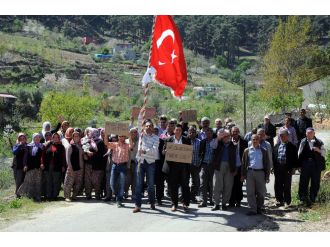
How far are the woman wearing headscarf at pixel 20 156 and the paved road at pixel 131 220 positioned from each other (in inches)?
65.7

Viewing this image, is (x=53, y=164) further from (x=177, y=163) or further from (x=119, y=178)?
(x=177, y=163)

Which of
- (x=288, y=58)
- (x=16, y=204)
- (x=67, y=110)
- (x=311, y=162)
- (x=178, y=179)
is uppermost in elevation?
(x=288, y=58)

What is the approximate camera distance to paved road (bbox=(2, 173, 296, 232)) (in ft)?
30.3

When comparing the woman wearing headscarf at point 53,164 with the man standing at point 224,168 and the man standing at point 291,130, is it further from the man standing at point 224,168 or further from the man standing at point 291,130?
the man standing at point 291,130

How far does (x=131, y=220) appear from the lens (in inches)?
385

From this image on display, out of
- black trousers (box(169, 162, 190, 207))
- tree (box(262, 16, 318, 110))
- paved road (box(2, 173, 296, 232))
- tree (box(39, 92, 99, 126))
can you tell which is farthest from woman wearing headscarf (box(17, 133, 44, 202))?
tree (box(262, 16, 318, 110))

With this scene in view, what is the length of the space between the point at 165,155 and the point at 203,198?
1439mm

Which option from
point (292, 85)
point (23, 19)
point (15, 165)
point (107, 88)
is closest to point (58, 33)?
point (23, 19)

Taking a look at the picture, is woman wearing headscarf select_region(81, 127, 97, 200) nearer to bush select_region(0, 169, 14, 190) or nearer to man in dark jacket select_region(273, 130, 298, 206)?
man in dark jacket select_region(273, 130, 298, 206)

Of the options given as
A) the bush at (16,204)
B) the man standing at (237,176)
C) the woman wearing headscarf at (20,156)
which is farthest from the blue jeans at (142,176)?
the woman wearing headscarf at (20,156)

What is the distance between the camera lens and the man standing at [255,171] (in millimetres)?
10609

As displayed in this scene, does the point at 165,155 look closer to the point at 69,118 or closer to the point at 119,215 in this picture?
the point at 119,215

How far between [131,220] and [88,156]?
2809 mm

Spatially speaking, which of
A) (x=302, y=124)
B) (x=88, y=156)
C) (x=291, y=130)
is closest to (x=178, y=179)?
(x=88, y=156)
